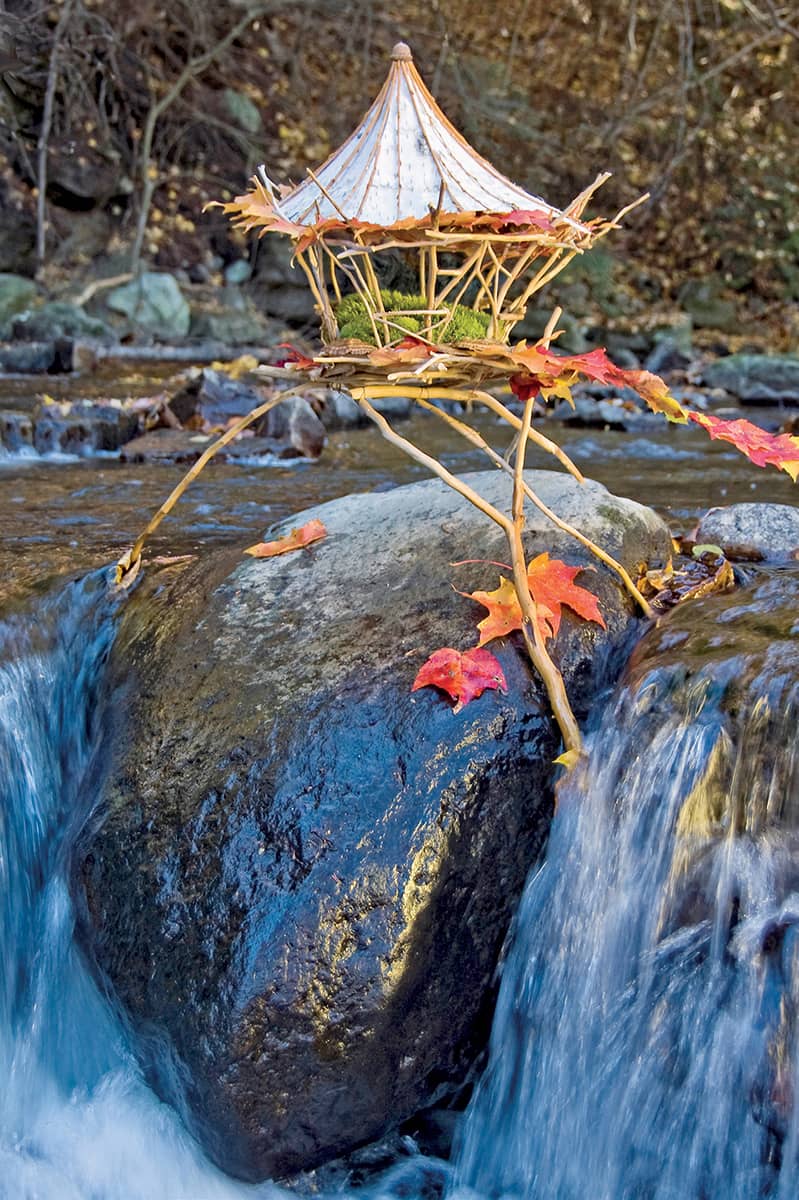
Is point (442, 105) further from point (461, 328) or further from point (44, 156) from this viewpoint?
point (461, 328)

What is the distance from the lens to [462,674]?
239cm

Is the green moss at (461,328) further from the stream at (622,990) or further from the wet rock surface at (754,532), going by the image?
the wet rock surface at (754,532)

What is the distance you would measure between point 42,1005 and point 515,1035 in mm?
1158

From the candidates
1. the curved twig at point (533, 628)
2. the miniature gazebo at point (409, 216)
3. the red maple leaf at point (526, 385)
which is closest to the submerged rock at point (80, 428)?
the miniature gazebo at point (409, 216)

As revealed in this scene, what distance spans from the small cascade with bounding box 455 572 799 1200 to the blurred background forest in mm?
11793

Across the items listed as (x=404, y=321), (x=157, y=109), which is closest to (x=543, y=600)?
(x=404, y=321)

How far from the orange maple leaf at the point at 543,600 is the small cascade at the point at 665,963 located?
0.70 feet

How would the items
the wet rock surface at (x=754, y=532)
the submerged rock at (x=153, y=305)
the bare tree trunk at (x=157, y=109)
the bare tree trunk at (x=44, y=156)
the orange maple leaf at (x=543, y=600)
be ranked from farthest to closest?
the bare tree trunk at (x=157, y=109) → the bare tree trunk at (x=44, y=156) → the submerged rock at (x=153, y=305) → the wet rock surface at (x=754, y=532) → the orange maple leaf at (x=543, y=600)

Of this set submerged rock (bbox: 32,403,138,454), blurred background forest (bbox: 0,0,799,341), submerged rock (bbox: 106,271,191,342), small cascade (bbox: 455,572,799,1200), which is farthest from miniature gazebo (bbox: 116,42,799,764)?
blurred background forest (bbox: 0,0,799,341)

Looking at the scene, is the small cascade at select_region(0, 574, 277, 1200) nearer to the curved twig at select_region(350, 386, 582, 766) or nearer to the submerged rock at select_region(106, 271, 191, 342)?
the curved twig at select_region(350, 386, 582, 766)

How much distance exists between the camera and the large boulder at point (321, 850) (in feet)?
7.12

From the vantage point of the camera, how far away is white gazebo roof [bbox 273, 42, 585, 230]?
2205mm

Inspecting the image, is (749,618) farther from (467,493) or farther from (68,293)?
(68,293)

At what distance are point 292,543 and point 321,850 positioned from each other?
1030 millimetres
